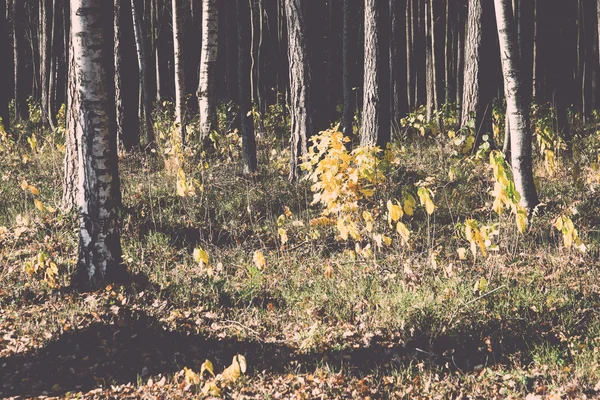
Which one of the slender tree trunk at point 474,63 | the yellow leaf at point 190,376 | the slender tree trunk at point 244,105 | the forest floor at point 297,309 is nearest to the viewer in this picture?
the yellow leaf at point 190,376

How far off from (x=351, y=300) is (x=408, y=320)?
0.59 m

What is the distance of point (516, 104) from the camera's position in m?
5.99

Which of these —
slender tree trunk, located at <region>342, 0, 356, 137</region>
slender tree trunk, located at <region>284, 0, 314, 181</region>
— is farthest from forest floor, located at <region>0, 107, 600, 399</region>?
slender tree trunk, located at <region>342, 0, 356, 137</region>

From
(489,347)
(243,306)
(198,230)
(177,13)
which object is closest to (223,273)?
(243,306)

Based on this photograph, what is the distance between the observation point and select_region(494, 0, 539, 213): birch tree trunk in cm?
590

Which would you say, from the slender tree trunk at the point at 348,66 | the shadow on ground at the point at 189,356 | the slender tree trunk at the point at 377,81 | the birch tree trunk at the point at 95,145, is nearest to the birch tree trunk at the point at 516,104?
the shadow on ground at the point at 189,356

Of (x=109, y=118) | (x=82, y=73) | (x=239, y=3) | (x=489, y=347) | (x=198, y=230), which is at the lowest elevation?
(x=489, y=347)

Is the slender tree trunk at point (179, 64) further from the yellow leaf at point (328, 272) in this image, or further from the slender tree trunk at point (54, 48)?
the yellow leaf at point (328, 272)

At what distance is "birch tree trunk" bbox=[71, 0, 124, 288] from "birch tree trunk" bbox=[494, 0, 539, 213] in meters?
3.79

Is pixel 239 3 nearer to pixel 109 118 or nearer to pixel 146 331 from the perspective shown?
pixel 109 118

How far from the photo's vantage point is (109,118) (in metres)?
4.99

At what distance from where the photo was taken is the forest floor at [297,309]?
3.93 metres

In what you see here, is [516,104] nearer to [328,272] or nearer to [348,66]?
[328,272]

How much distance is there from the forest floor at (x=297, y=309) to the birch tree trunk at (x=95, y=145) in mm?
304
